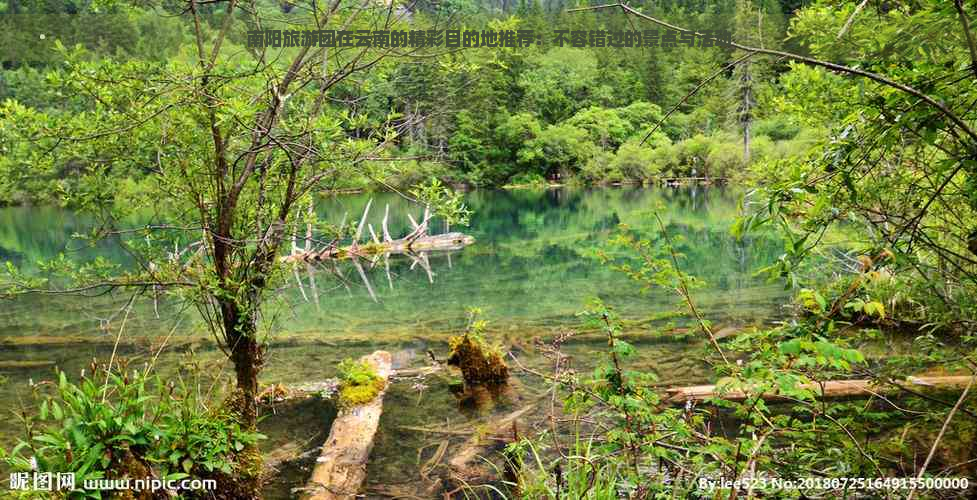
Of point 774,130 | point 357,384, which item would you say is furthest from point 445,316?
point 774,130

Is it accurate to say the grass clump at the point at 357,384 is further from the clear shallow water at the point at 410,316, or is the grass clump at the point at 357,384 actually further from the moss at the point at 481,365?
the moss at the point at 481,365

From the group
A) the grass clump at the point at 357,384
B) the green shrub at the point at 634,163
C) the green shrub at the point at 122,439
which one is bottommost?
the green shrub at the point at 634,163

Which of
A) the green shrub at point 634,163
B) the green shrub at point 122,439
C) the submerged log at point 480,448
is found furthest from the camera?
the green shrub at point 634,163

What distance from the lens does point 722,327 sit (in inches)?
500

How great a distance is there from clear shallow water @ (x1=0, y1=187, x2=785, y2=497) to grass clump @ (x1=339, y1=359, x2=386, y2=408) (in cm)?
35

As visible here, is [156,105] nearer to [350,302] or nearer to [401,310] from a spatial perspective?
[401,310]

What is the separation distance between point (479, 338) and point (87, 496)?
6.53 metres

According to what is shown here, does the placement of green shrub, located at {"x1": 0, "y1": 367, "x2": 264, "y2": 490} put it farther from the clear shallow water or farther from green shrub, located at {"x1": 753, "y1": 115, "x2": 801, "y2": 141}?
green shrub, located at {"x1": 753, "y1": 115, "x2": 801, "y2": 141}

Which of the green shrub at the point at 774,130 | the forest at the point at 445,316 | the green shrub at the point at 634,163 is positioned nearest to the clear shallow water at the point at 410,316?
the forest at the point at 445,316

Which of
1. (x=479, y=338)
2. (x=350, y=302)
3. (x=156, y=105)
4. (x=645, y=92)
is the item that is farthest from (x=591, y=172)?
(x=156, y=105)

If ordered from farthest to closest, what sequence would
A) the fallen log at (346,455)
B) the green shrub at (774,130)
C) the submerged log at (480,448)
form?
the green shrub at (774,130)
the submerged log at (480,448)
the fallen log at (346,455)

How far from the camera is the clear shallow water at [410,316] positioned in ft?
27.3

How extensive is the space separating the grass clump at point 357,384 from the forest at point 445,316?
0.06 metres

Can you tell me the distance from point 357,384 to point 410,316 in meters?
6.18
